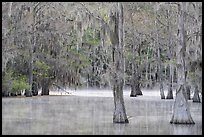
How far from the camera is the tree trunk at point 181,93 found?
14156 mm

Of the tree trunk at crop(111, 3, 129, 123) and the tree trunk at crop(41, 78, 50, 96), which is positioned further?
the tree trunk at crop(41, 78, 50, 96)

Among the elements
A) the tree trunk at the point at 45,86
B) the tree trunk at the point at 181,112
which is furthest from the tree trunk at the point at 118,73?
the tree trunk at the point at 45,86

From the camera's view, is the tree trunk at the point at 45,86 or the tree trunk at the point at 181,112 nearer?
the tree trunk at the point at 181,112

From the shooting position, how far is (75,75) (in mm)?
31844

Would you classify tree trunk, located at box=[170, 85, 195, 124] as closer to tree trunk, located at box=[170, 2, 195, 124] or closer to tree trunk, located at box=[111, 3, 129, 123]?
tree trunk, located at box=[170, 2, 195, 124]

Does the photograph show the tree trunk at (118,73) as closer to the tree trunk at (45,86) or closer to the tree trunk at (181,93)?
the tree trunk at (181,93)

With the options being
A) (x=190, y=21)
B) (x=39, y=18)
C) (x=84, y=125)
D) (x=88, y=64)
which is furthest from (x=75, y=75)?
(x=84, y=125)

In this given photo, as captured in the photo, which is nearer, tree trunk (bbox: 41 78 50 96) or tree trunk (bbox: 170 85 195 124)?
tree trunk (bbox: 170 85 195 124)

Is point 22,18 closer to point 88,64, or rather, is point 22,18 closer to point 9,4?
point 9,4

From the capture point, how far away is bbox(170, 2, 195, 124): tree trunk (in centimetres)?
1416

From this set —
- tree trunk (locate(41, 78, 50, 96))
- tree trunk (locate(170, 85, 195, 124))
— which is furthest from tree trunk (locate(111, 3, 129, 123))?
tree trunk (locate(41, 78, 50, 96))

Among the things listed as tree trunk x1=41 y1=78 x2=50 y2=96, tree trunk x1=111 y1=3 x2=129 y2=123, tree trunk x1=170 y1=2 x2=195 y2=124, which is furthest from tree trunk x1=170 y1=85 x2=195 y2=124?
tree trunk x1=41 y1=78 x2=50 y2=96

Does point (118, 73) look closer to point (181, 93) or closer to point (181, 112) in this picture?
point (181, 93)

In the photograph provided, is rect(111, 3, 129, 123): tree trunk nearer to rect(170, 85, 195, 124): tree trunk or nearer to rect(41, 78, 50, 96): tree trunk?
rect(170, 85, 195, 124): tree trunk
